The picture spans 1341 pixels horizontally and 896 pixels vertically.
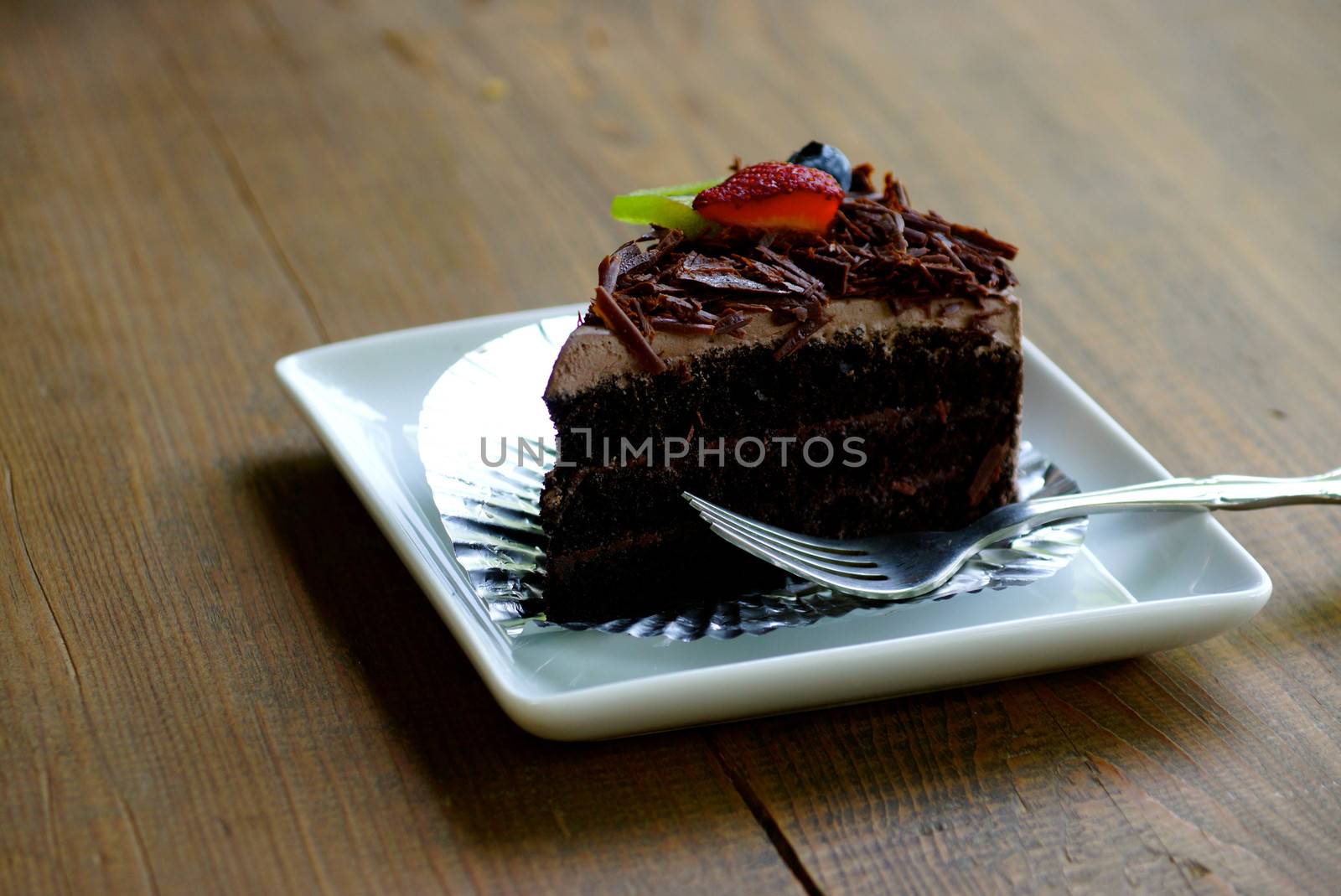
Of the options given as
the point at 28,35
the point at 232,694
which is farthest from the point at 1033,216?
the point at 28,35

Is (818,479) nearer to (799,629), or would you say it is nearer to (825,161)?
(799,629)

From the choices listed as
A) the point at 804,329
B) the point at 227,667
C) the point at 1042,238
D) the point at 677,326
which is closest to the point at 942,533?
the point at 804,329

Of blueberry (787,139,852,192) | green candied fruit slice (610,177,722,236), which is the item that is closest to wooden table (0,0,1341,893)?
green candied fruit slice (610,177,722,236)

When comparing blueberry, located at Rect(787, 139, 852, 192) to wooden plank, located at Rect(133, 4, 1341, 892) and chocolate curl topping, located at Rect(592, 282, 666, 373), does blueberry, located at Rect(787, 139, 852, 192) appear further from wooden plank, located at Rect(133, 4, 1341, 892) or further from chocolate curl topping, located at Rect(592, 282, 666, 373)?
wooden plank, located at Rect(133, 4, 1341, 892)

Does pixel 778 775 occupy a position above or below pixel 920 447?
below

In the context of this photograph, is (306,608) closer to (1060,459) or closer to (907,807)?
(907,807)
